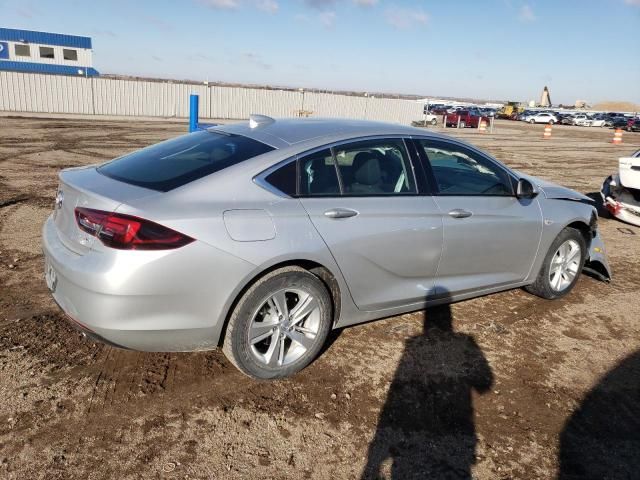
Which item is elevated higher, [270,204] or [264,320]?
[270,204]

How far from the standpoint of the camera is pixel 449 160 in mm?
4168

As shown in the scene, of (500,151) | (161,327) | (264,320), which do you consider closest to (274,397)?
(264,320)

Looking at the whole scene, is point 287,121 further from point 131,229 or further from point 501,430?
point 501,430

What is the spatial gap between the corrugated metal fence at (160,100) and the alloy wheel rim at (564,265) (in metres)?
27.7

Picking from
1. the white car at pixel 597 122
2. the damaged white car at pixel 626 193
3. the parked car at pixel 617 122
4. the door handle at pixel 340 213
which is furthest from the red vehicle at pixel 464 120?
the door handle at pixel 340 213

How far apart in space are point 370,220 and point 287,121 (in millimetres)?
1101

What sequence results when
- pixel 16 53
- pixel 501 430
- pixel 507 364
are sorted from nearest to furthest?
pixel 501 430 < pixel 507 364 < pixel 16 53

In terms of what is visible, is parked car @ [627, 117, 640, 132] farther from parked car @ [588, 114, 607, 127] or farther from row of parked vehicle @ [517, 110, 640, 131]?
parked car @ [588, 114, 607, 127]

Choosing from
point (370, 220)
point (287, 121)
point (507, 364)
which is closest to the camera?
point (370, 220)

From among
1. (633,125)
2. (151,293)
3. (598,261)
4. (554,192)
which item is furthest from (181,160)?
(633,125)

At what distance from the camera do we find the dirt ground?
8.69 ft

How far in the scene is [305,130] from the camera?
12.0 ft

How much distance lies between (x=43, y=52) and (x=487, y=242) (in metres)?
52.3

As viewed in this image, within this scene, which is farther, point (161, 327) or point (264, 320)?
point (264, 320)
